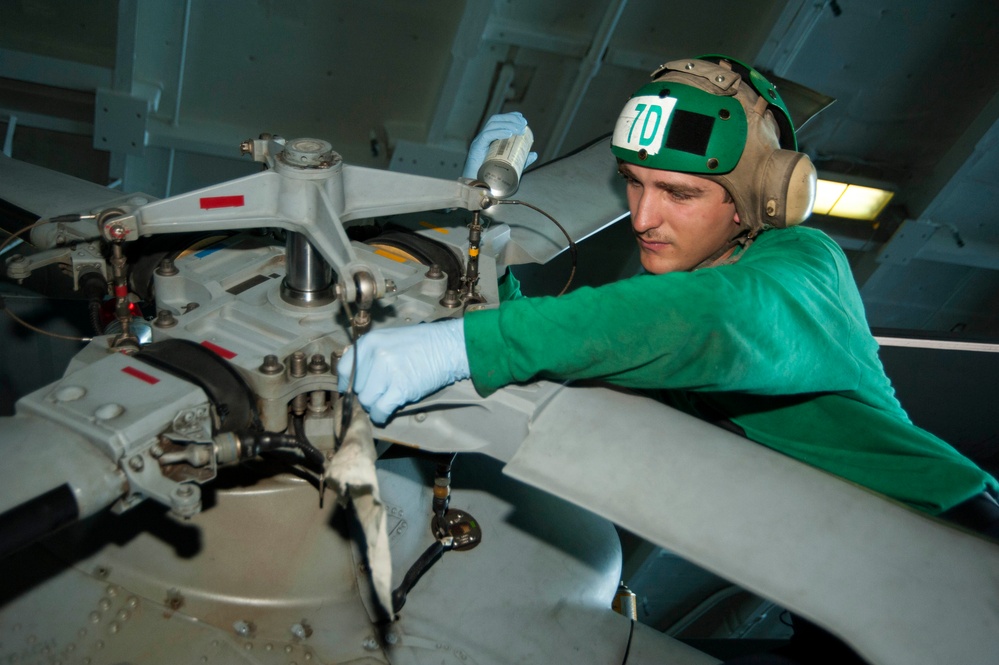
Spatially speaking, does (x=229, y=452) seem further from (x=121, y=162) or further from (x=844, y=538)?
(x=121, y=162)

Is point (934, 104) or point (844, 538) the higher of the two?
point (934, 104)

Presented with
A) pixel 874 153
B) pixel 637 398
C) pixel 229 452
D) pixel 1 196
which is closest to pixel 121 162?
pixel 1 196

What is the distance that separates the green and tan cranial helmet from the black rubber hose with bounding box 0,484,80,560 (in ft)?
5.13

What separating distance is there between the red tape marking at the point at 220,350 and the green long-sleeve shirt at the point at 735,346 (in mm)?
549

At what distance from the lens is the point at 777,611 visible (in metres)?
5.34

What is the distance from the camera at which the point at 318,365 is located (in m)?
1.53

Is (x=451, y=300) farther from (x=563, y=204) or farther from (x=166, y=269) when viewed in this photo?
(x=563, y=204)

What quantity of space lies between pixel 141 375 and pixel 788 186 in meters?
1.65

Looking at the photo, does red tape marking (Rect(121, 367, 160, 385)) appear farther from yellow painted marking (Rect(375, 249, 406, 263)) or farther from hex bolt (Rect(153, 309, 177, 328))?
yellow painted marking (Rect(375, 249, 406, 263))

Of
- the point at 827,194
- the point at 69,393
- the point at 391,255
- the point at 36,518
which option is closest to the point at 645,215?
the point at 391,255

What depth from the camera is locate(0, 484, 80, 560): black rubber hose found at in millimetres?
944

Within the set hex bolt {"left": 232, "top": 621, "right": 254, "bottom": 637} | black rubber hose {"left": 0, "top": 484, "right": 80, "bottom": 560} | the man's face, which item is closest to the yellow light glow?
the man's face

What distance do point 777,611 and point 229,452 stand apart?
529 cm

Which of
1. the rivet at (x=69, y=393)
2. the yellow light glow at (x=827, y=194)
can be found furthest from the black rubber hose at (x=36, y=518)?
the yellow light glow at (x=827, y=194)
